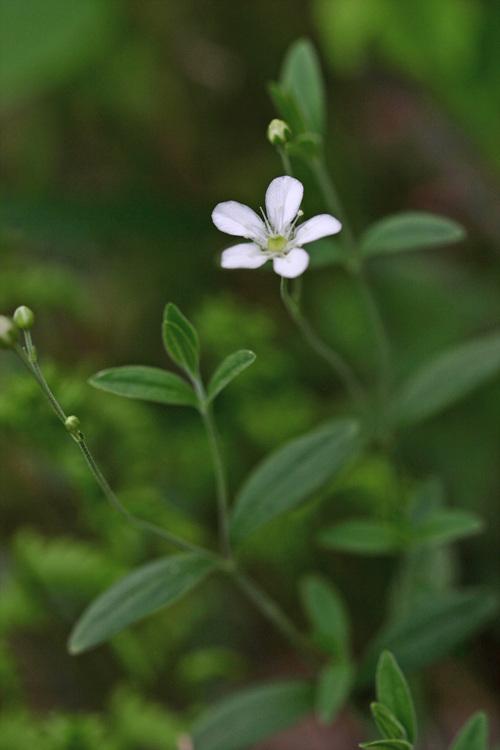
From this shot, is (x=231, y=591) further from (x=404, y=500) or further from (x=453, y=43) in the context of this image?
(x=453, y=43)

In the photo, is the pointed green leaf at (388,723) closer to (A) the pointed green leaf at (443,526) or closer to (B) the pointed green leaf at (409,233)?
(A) the pointed green leaf at (443,526)

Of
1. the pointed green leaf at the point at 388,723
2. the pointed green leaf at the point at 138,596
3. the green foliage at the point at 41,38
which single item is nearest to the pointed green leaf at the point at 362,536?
the pointed green leaf at the point at 138,596

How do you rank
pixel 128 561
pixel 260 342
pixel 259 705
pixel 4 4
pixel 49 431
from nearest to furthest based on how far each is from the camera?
pixel 259 705 → pixel 49 431 → pixel 128 561 → pixel 260 342 → pixel 4 4

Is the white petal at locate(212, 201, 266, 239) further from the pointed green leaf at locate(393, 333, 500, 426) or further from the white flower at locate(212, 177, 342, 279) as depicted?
the pointed green leaf at locate(393, 333, 500, 426)

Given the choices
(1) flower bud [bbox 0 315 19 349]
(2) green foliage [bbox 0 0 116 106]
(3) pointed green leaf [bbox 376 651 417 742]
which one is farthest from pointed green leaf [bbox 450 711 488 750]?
(2) green foliage [bbox 0 0 116 106]

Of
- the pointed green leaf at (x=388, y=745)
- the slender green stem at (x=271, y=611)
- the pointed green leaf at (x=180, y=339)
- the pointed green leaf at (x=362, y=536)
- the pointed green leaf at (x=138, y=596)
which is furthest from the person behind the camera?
the pointed green leaf at (x=362, y=536)

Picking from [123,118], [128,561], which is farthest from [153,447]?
[123,118]
